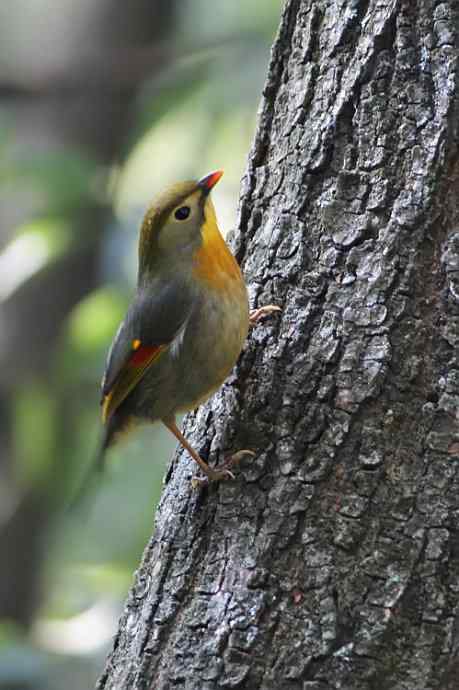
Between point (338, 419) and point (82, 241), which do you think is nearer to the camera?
point (338, 419)

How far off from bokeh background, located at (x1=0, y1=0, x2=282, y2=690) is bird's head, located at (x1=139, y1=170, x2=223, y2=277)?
111 cm

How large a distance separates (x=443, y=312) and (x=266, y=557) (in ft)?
2.57

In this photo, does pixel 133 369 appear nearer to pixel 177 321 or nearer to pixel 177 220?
pixel 177 321

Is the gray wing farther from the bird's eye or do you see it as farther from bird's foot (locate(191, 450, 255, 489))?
bird's foot (locate(191, 450, 255, 489))

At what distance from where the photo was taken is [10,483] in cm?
632

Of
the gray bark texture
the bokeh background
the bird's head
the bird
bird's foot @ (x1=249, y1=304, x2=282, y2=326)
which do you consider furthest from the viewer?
the bokeh background

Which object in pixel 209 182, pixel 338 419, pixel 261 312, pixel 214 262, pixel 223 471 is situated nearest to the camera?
pixel 338 419

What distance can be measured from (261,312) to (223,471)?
1.72ft

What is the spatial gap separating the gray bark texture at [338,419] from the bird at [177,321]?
8 centimetres

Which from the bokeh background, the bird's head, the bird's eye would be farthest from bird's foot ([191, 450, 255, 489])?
the bokeh background

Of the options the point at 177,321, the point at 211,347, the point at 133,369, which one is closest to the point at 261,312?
the point at 211,347

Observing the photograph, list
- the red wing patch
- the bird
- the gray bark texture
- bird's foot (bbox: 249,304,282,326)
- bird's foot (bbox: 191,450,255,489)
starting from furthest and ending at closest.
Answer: the red wing patch
the bird
bird's foot (bbox: 249,304,282,326)
bird's foot (bbox: 191,450,255,489)
the gray bark texture

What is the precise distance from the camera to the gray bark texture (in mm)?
2604

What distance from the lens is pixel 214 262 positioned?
3.32 metres
